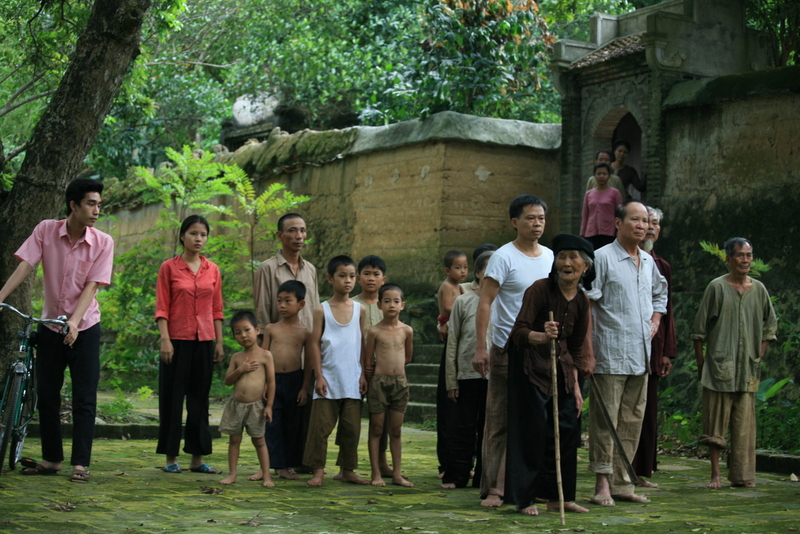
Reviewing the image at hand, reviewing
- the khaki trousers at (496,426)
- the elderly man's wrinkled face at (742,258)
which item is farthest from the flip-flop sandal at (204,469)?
the elderly man's wrinkled face at (742,258)

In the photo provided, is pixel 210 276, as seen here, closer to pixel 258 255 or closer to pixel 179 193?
pixel 179 193

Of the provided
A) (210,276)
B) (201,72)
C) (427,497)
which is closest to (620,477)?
(427,497)

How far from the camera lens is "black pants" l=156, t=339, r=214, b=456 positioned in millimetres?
7664

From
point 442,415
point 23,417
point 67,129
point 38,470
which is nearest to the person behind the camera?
point 23,417

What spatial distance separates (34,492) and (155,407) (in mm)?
6611

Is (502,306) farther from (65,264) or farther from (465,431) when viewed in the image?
(65,264)

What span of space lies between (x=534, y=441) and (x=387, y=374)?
66.4 inches

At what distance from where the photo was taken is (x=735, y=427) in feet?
25.1

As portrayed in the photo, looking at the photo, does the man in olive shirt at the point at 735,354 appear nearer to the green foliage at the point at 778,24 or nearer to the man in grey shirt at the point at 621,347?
the man in grey shirt at the point at 621,347

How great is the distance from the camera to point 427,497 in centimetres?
663

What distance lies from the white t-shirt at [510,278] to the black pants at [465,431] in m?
0.82

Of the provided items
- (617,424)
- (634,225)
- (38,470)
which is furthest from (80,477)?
(634,225)

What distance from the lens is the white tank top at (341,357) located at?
7.25 meters

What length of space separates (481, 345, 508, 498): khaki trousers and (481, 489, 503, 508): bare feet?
55mm
